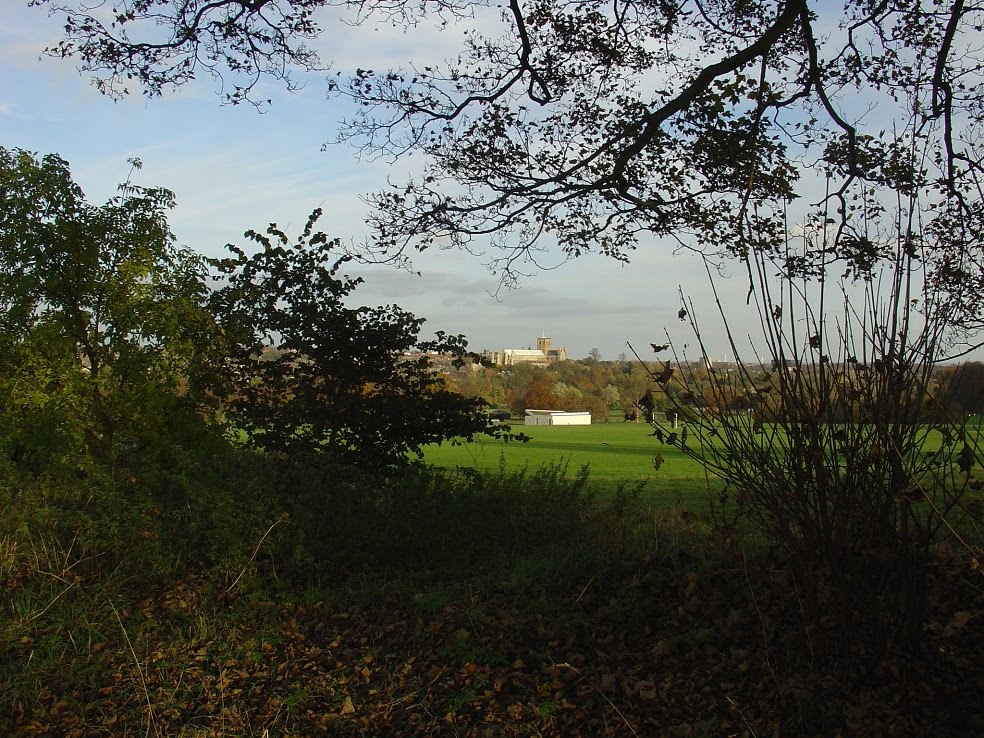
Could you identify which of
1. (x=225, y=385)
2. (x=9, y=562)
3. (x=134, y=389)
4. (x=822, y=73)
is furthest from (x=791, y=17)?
(x=9, y=562)

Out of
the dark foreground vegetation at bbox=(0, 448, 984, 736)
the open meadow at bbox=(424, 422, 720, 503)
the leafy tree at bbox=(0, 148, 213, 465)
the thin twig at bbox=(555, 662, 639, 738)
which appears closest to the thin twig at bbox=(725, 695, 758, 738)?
the dark foreground vegetation at bbox=(0, 448, 984, 736)

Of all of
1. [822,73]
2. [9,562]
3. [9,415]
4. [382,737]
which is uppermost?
[822,73]

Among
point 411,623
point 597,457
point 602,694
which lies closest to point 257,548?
point 411,623

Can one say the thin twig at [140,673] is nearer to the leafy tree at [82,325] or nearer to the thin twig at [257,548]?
the thin twig at [257,548]

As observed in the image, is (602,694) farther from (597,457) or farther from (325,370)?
(597,457)

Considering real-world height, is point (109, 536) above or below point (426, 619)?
above

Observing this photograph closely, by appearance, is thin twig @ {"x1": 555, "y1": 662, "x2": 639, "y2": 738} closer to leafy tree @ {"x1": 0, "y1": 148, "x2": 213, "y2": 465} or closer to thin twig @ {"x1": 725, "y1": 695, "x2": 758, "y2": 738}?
thin twig @ {"x1": 725, "y1": 695, "x2": 758, "y2": 738}

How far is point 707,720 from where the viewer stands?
12.5ft

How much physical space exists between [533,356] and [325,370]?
382cm

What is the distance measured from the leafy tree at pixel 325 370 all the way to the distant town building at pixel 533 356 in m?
1.18

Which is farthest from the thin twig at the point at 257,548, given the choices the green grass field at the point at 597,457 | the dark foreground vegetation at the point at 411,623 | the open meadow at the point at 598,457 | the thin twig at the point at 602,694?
the green grass field at the point at 597,457

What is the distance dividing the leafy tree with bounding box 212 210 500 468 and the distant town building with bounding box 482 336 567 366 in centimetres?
118

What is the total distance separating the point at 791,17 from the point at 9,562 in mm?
7566

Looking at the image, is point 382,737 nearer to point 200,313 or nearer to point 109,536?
point 109,536
